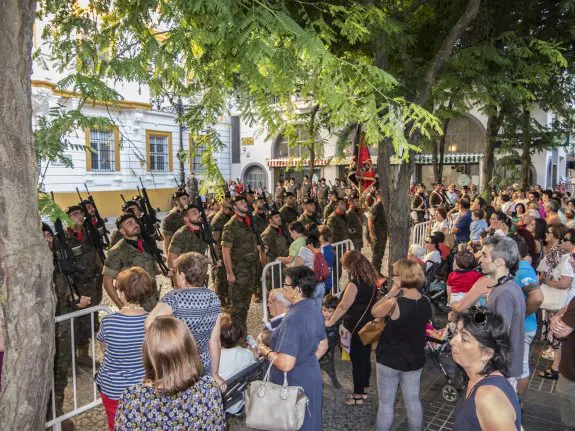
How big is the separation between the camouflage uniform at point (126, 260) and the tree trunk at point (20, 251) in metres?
2.89

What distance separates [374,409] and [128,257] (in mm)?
3226

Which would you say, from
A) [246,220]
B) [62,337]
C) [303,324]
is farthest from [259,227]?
[303,324]

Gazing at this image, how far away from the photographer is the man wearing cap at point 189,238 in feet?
22.6

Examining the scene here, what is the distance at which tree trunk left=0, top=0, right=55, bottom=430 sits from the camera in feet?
7.31

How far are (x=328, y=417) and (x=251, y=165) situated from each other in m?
31.4

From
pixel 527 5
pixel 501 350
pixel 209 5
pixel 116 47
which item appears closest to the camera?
pixel 501 350

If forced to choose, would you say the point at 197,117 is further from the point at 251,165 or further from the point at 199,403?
the point at 251,165

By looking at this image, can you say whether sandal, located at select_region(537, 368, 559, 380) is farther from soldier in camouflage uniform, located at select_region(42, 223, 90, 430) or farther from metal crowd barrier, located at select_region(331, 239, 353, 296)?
soldier in camouflage uniform, located at select_region(42, 223, 90, 430)

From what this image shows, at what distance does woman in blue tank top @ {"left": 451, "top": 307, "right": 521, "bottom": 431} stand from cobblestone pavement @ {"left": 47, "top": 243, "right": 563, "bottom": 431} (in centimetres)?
233

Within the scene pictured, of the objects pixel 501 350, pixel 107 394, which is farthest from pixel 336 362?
pixel 501 350

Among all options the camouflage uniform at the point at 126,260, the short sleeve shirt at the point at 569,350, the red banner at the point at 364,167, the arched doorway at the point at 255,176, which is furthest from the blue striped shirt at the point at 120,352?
the arched doorway at the point at 255,176

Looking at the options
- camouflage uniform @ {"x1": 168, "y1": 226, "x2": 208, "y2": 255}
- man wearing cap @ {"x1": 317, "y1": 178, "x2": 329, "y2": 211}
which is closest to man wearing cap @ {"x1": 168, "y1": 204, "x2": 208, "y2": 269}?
camouflage uniform @ {"x1": 168, "y1": 226, "x2": 208, "y2": 255}

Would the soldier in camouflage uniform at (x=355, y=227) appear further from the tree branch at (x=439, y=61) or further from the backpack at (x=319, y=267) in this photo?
the tree branch at (x=439, y=61)

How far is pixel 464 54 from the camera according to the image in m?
6.04
